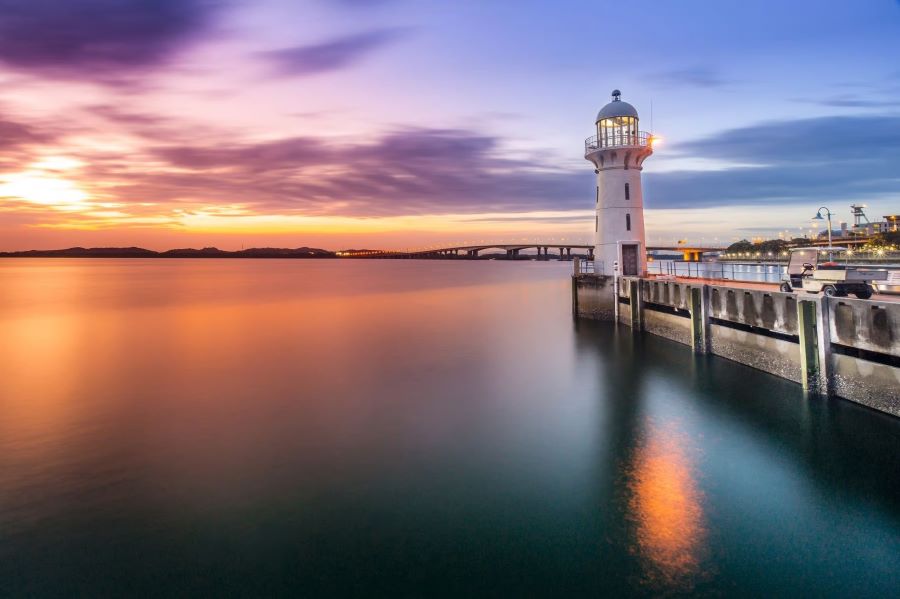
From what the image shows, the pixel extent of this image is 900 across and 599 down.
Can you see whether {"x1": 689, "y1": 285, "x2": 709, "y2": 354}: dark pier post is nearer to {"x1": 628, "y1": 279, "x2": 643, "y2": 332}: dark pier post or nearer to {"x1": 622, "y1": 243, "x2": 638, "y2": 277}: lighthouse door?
{"x1": 628, "y1": 279, "x2": 643, "y2": 332}: dark pier post

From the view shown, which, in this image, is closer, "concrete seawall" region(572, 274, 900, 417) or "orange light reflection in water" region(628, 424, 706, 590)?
"orange light reflection in water" region(628, 424, 706, 590)

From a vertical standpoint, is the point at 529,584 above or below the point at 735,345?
below

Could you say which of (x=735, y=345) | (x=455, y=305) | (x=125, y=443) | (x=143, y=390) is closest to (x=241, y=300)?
(x=455, y=305)

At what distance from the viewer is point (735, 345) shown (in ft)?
59.1

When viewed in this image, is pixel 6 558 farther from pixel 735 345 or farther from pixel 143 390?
pixel 735 345

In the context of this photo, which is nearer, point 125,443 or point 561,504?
point 561,504

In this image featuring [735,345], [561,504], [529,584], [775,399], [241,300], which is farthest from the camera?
[241,300]

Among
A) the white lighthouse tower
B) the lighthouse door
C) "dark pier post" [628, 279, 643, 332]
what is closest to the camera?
"dark pier post" [628, 279, 643, 332]

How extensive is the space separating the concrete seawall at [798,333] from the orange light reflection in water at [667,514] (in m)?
4.03

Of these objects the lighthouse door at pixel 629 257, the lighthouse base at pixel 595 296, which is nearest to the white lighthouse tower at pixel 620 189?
the lighthouse door at pixel 629 257

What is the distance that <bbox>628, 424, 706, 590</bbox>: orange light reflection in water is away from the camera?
7.42m

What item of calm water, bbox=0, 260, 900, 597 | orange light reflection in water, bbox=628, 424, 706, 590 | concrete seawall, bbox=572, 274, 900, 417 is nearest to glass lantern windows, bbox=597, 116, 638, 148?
concrete seawall, bbox=572, 274, 900, 417

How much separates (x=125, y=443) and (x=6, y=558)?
5502 millimetres

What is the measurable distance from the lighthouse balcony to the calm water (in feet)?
37.5
